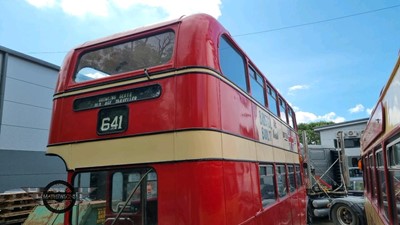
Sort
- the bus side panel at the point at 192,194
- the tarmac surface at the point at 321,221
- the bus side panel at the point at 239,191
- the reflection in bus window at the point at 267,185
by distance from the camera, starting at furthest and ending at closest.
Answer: the tarmac surface at the point at 321,221
the reflection in bus window at the point at 267,185
the bus side panel at the point at 239,191
the bus side panel at the point at 192,194

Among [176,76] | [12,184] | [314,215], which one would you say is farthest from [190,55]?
[314,215]

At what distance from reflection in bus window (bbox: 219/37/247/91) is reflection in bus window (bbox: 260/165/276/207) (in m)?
1.31

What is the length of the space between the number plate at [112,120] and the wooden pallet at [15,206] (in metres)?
6.01

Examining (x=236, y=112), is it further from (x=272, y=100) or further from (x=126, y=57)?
(x=272, y=100)

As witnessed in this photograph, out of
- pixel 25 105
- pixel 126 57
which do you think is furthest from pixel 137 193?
pixel 25 105

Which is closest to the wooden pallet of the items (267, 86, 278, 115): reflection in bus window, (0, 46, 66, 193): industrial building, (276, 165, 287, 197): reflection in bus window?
(0, 46, 66, 193): industrial building

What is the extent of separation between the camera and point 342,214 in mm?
11094

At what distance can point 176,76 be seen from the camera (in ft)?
11.0

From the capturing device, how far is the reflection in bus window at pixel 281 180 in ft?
19.5

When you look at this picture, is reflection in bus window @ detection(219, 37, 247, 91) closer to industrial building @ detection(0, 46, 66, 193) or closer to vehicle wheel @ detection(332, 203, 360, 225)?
vehicle wheel @ detection(332, 203, 360, 225)

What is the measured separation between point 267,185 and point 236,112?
1.71 m

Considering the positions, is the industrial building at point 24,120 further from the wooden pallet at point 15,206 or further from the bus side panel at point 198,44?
the bus side panel at point 198,44

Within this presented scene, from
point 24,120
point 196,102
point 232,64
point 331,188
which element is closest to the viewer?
point 196,102

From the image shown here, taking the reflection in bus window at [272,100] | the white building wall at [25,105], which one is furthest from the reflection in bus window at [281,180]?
the white building wall at [25,105]
